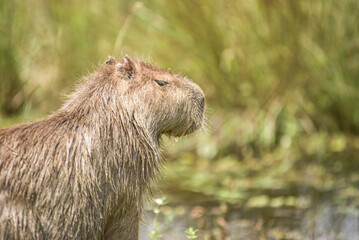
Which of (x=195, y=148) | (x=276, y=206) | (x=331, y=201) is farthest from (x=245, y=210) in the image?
(x=195, y=148)

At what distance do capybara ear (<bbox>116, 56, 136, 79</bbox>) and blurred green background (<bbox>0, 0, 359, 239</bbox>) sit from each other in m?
2.09

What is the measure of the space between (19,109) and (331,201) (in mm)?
3478

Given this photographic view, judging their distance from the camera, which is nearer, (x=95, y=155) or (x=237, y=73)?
(x=95, y=155)

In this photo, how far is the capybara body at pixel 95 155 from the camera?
3.53 meters

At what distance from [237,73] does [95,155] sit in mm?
3696

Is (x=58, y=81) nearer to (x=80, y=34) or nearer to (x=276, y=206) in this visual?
(x=80, y=34)

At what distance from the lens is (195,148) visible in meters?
7.08

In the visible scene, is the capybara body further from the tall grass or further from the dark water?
the tall grass

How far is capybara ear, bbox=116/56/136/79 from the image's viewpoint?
3939mm

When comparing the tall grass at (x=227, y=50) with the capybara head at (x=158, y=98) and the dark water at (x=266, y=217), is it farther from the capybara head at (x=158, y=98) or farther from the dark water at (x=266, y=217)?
the capybara head at (x=158, y=98)

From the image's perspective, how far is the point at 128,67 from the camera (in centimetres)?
396

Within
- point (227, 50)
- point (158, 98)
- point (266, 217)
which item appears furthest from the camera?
point (227, 50)

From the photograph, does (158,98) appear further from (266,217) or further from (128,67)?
(266,217)

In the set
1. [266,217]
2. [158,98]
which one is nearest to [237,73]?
[266,217]
